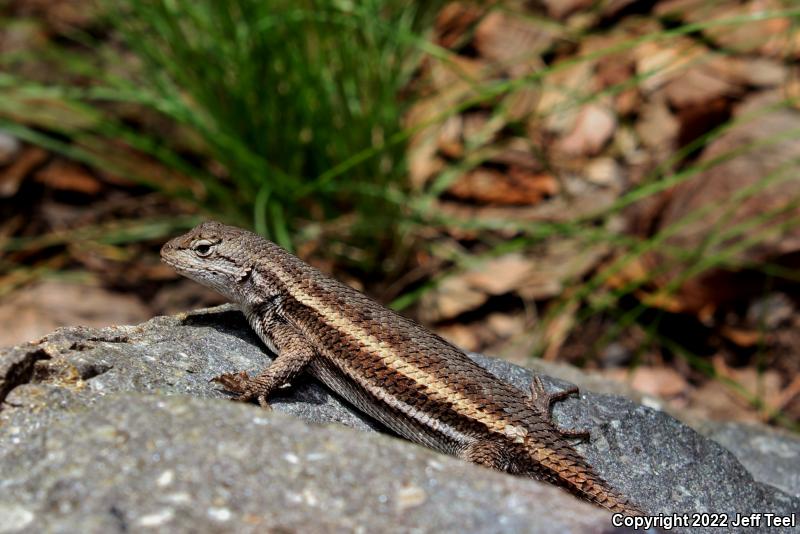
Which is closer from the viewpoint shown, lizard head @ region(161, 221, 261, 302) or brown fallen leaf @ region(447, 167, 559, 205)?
lizard head @ region(161, 221, 261, 302)

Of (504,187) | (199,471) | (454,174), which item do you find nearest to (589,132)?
(504,187)

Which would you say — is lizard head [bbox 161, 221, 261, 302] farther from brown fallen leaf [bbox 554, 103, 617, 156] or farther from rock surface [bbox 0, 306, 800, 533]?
brown fallen leaf [bbox 554, 103, 617, 156]

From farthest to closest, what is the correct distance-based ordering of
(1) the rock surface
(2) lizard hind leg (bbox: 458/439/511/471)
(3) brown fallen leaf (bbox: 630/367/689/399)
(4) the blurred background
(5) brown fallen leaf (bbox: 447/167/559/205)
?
(5) brown fallen leaf (bbox: 447/167/559/205) < (3) brown fallen leaf (bbox: 630/367/689/399) < (4) the blurred background < (2) lizard hind leg (bbox: 458/439/511/471) < (1) the rock surface

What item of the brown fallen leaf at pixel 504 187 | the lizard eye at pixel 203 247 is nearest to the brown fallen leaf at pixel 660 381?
the brown fallen leaf at pixel 504 187

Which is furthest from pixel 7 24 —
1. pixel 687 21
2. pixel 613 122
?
pixel 687 21

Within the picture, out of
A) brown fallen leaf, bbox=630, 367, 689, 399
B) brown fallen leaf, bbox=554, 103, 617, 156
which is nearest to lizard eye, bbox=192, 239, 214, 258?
brown fallen leaf, bbox=630, 367, 689, 399

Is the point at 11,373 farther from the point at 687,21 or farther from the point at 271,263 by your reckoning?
the point at 687,21
